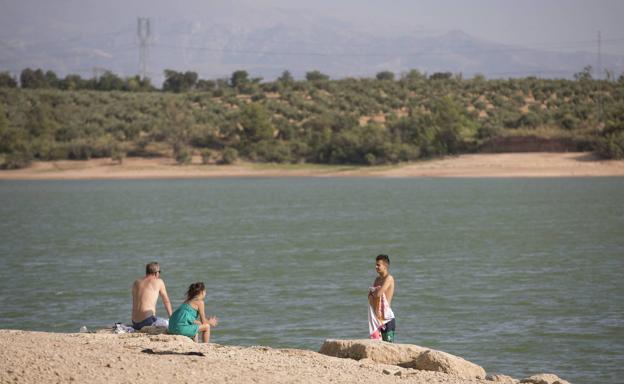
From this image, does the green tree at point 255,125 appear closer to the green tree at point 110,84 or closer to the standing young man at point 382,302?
the green tree at point 110,84

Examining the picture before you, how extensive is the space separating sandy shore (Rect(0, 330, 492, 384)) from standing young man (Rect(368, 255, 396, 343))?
111 centimetres

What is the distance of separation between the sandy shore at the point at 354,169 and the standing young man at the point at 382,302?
60504 millimetres

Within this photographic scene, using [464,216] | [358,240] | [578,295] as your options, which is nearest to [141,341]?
[578,295]

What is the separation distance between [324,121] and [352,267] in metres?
63.4

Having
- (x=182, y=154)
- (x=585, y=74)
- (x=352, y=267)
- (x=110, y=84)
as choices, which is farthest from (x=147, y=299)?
(x=110, y=84)

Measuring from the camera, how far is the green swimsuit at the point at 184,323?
12.5 metres

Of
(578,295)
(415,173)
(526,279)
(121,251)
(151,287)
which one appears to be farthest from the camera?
(415,173)

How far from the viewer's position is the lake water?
16.0m

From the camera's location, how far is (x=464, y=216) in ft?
142

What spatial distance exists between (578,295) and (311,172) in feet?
199

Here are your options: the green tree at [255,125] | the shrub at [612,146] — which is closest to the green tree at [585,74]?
the shrub at [612,146]

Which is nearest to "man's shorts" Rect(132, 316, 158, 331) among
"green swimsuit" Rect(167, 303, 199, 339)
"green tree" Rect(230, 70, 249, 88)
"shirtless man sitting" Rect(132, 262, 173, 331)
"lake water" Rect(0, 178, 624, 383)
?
"shirtless man sitting" Rect(132, 262, 173, 331)

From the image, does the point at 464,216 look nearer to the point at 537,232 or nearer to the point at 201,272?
the point at 537,232

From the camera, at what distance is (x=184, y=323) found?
41.0 feet
